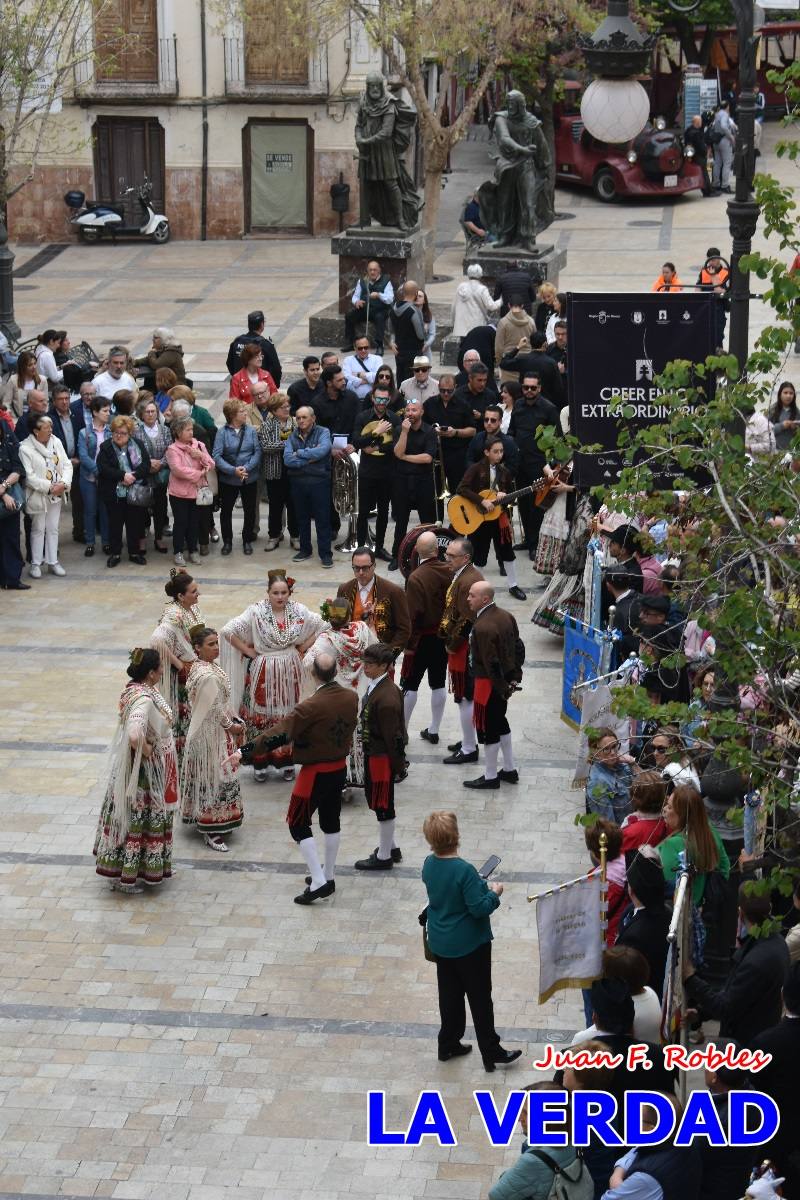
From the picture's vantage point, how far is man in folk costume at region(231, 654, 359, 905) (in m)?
11.6

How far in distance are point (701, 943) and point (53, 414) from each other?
33.0 ft

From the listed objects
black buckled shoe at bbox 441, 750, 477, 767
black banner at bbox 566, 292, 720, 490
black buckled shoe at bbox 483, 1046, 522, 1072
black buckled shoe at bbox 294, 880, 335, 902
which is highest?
black banner at bbox 566, 292, 720, 490

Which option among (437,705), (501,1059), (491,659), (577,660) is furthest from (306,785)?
(577,660)

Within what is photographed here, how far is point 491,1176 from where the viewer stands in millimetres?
9453

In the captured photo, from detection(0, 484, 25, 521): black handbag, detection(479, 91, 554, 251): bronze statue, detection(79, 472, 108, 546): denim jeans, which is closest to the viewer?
detection(0, 484, 25, 521): black handbag

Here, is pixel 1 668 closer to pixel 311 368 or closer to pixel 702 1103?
pixel 311 368

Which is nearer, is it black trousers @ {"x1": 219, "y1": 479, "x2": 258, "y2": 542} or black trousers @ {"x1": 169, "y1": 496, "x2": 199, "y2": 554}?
black trousers @ {"x1": 169, "y1": 496, "x2": 199, "y2": 554}

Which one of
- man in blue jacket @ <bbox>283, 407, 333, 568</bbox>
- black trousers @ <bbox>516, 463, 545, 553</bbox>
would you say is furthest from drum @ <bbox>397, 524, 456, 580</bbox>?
black trousers @ <bbox>516, 463, 545, 553</bbox>

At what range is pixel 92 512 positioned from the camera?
60.2 ft

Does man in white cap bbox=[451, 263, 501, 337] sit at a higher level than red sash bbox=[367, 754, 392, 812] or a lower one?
higher

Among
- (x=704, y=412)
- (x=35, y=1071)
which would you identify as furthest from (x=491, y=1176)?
(x=704, y=412)

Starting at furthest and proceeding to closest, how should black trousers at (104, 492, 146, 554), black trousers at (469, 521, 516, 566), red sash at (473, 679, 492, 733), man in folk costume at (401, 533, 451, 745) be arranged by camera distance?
1. black trousers at (104, 492, 146, 554)
2. black trousers at (469, 521, 516, 566)
3. man in folk costume at (401, 533, 451, 745)
4. red sash at (473, 679, 492, 733)

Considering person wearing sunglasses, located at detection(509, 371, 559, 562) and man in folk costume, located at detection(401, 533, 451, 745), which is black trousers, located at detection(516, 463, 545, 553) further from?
man in folk costume, located at detection(401, 533, 451, 745)

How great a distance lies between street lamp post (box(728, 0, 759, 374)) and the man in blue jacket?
5.71 meters
